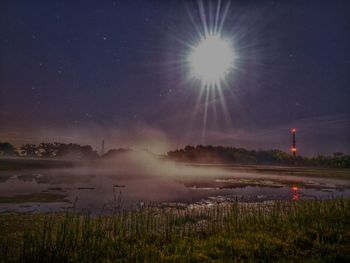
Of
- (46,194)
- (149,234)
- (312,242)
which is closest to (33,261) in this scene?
(149,234)

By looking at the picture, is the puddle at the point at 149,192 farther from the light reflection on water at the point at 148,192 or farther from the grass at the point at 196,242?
the grass at the point at 196,242

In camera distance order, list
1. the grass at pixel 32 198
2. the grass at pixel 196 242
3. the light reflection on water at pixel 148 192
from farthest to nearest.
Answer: the grass at pixel 32 198
the light reflection on water at pixel 148 192
the grass at pixel 196 242

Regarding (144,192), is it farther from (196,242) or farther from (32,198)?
(196,242)

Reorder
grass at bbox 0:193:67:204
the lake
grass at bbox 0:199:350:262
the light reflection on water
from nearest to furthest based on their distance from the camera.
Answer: grass at bbox 0:199:350:262
the lake
the light reflection on water
grass at bbox 0:193:67:204

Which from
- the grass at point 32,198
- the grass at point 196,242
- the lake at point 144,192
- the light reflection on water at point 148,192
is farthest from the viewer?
the grass at point 32,198

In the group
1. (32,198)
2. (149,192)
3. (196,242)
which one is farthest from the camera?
(149,192)

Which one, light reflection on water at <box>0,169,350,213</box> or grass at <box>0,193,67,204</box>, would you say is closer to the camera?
light reflection on water at <box>0,169,350,213</box>

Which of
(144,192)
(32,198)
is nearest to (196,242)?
(32,198)

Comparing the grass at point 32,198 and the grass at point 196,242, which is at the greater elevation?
the grass at point 196,242

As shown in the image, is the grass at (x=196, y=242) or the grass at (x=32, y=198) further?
the grass at (x=32, y=198)

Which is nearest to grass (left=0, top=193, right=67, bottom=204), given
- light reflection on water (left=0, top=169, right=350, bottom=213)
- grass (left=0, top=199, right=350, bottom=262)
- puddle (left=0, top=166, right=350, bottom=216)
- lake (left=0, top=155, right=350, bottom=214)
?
lake (left=0, top=155, right=350, bottom=214)

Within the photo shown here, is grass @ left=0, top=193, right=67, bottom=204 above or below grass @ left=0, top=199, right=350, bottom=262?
below

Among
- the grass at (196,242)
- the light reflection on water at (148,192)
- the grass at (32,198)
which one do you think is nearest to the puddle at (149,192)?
the light reflection on water at (148,192)

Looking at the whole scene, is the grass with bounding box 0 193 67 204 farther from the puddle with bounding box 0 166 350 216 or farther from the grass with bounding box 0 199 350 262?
the grass with bounding box 0 199 350 262
